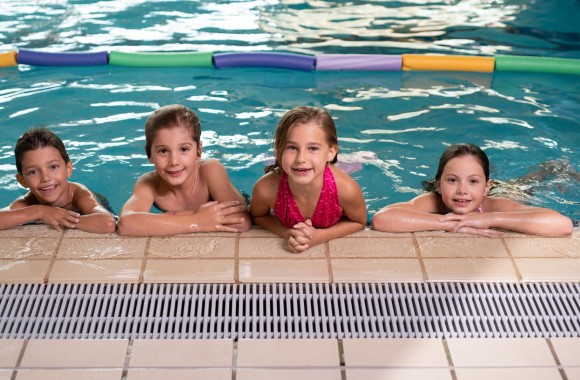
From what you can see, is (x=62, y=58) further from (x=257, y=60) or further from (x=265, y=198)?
(x=265, y=198)

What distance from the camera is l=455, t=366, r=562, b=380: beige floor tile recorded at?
288 cm

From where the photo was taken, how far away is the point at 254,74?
754cm

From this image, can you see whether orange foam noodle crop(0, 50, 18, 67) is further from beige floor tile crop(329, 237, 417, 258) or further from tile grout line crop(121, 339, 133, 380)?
tile grout line crop(121, 339, 133, 380)

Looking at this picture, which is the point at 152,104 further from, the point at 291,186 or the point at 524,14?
the point at 524,14

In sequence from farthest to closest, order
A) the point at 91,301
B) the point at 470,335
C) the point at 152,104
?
the point at 152,104 < the point at 91,301 < the point at 470,335

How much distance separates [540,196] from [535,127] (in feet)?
4.00

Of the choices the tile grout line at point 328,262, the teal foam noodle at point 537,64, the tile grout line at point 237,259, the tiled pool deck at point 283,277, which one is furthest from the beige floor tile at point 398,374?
the teal foam noodle at point 537,64

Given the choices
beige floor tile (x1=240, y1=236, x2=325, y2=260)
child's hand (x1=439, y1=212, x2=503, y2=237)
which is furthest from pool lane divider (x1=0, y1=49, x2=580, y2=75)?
beige floor tile (x1=240, y1=236, x2=325, y2=260)

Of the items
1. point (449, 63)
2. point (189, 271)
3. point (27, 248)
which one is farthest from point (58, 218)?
point (449, 63)

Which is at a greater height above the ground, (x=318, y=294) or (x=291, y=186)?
(x=291, y=186)

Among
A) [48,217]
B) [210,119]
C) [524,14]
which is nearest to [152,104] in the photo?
[210,119]

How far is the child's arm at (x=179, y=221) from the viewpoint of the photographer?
3898 mm

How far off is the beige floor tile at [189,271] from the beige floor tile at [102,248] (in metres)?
0.15

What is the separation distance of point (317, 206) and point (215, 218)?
55 centimetres
